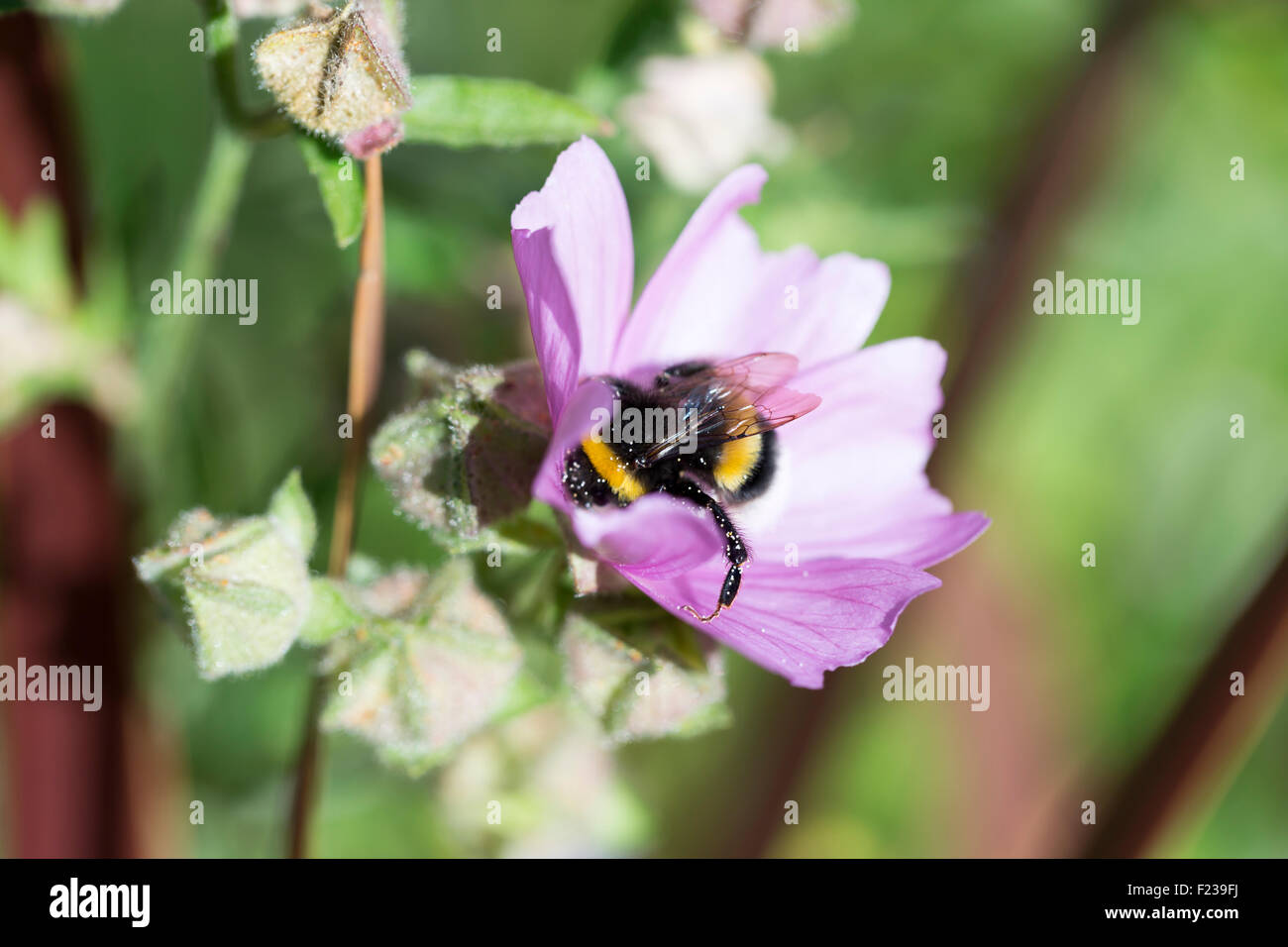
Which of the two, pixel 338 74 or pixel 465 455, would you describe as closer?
pixel 338 74

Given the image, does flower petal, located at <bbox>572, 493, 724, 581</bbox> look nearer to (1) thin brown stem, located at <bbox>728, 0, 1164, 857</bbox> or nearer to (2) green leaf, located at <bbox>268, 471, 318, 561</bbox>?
(2) green leaf, located at <bbox>268, 471, 318, 561</bbox>

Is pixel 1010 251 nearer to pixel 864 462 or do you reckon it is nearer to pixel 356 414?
pixel 864 462

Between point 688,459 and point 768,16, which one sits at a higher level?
point 768,16

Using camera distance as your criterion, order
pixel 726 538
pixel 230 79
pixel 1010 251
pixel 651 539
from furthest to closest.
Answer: pixel 1010 251 < pixel 726 538 < pixel 230 79 < pixel 651 539

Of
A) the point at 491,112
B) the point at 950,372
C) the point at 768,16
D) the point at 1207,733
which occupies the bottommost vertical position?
the point at 1207,733

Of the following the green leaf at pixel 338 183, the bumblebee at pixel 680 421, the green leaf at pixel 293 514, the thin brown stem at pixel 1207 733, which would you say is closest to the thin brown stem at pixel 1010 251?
the thin brown stem at pixel 1207 733

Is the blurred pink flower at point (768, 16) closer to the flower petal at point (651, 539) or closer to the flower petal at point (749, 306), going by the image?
the flower petal at point (749, 306)

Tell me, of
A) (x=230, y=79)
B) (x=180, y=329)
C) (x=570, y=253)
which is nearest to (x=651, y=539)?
(x=570, y=253)

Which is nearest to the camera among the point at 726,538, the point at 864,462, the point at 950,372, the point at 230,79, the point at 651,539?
the point at 651,539
